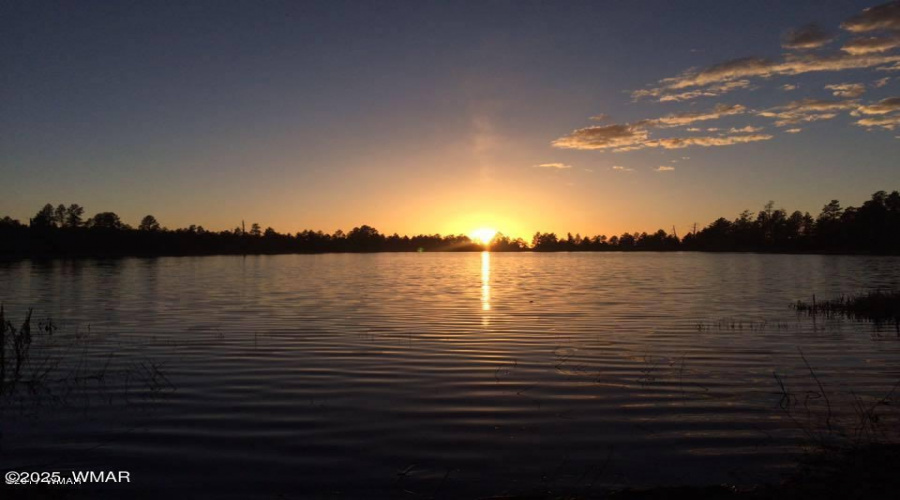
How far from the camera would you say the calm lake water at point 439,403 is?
27.8ft

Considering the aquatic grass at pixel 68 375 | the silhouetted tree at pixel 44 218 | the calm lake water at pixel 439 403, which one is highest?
the silhouetted tree at pixel 44 218

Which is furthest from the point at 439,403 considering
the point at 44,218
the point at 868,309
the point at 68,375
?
the point at 44,218

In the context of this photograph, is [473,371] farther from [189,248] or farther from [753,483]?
[189,248]

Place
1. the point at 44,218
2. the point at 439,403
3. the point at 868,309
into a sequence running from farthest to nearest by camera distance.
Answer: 1. the point at 44,218
2. the point at 868,309
3. the point at 439,403

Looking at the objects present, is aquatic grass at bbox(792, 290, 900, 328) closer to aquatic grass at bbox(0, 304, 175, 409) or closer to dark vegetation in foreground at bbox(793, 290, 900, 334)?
dark vegetation in foreground at bbox(793, 290, 900, 334)

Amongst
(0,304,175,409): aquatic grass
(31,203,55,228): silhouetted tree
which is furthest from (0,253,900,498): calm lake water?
(31,203,55,228): silhouetted tree

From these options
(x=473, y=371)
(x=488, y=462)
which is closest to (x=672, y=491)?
(x=488, y=462)

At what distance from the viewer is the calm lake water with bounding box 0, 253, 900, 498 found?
8484mm

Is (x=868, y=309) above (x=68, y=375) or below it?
above

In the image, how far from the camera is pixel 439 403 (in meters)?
12.4

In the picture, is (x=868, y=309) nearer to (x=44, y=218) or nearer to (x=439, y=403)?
(x=439, y=403)

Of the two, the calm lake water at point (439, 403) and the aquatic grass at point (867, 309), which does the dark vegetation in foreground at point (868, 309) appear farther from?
the calm lake water at point (439, 403)

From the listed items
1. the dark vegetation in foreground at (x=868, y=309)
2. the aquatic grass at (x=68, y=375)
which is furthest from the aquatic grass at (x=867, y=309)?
the aquatic grass at (x=68, y=375)

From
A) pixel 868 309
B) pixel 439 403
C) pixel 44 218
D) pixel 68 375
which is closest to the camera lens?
pixel 439 403
